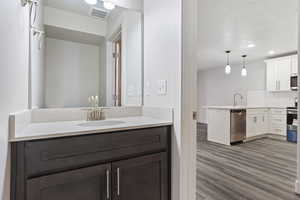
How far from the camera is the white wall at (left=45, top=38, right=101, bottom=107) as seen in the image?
1.54m

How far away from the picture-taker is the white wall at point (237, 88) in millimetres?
5432

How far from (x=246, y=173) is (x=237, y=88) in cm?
498

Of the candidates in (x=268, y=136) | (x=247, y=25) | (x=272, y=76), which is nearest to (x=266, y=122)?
(x=268, y=136)

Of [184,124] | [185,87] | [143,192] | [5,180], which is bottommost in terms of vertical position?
[143,192]

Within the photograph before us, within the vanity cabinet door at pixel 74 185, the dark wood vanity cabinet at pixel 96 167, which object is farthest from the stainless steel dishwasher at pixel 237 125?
the vanity cabinet door at pixel 74 185

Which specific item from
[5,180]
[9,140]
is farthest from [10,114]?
[5,180]

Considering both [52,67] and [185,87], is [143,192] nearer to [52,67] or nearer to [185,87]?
[185,87]

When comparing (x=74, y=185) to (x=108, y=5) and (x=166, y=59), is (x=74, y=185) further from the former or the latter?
(x=108, y=5)

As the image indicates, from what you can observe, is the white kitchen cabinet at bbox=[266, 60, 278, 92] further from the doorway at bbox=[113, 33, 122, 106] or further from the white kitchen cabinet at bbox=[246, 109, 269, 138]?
the doorway at bbox=[113, 33, 122, 106]

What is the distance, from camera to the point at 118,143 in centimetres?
117

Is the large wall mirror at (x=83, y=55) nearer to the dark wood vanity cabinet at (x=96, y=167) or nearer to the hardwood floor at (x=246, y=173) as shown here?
the dark wood vanity cabinet at (x=96, y=167)

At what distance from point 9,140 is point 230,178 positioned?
2456mm

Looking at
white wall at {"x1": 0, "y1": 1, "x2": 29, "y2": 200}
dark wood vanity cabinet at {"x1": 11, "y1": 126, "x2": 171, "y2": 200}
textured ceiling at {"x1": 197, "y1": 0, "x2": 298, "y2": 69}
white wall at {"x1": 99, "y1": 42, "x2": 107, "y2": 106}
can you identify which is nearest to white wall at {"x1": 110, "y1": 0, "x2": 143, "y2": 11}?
white wall at {"x1": 99, "y1": 42, "x2": 107, "y2": 106}

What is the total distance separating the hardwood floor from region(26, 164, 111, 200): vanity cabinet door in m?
1.21
